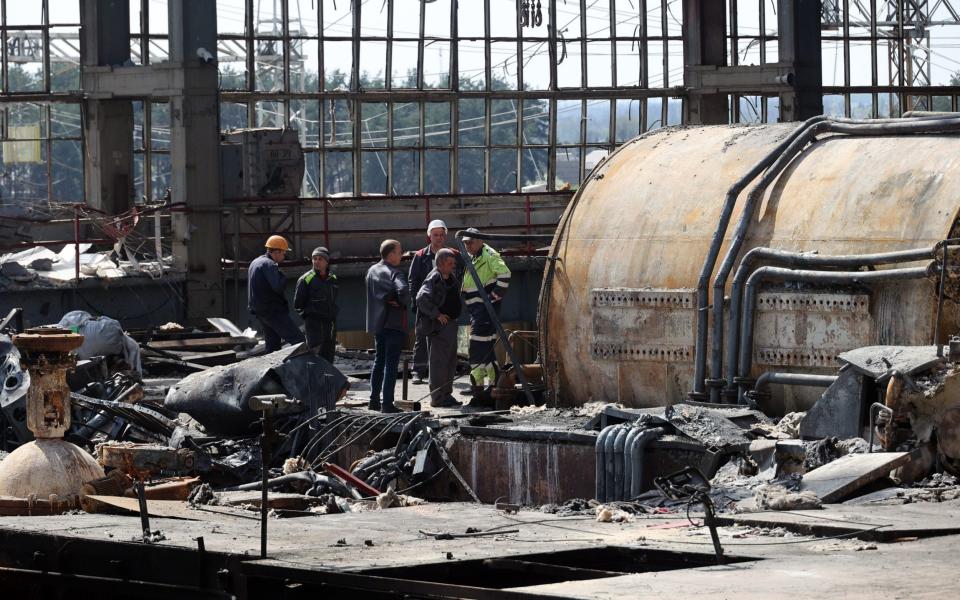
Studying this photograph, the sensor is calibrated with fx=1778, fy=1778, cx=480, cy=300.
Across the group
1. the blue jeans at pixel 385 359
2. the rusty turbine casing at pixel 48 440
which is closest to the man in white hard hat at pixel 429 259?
the blue jeans at pixel 385 359

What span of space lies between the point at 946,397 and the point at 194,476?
6.57 m

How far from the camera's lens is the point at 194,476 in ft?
50.7

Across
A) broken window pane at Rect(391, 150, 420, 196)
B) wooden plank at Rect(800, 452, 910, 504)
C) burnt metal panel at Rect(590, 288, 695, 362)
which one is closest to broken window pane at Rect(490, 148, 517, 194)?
broken window pane at Rect(391, 150, 420, 196)

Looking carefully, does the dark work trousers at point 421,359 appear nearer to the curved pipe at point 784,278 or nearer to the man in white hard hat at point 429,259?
the man in white hard hat at point 429,259

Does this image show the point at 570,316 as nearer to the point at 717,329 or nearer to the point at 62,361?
the point at 717,329

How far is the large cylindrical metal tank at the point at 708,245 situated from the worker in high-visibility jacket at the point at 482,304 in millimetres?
1301

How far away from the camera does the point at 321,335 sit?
755 inches

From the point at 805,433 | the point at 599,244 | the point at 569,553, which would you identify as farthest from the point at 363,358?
the point at 569,553

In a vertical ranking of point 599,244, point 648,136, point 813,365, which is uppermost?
point 648,136

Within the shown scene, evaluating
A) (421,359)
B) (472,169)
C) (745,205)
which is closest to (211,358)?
(421,359)

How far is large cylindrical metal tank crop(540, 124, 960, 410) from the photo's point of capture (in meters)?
14.1

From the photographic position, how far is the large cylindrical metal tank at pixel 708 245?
14.1 m

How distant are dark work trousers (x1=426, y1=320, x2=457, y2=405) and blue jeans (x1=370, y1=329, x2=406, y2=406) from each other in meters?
0.39

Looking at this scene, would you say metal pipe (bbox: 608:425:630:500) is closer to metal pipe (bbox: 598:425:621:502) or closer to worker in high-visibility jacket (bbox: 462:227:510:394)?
metal pipe (bbox: 598:425:621:502)
